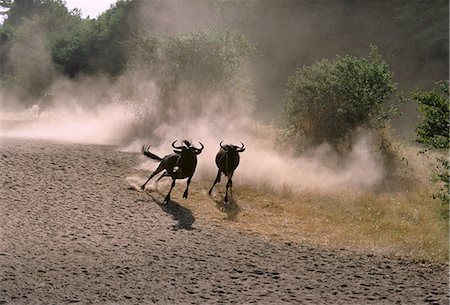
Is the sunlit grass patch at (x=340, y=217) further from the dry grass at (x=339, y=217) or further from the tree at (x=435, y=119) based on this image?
the tree at (x=435, y=119)

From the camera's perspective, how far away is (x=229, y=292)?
9.70 m

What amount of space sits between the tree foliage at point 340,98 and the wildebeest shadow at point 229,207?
8437 millimetres

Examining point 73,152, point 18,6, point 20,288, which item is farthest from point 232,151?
point 18,6

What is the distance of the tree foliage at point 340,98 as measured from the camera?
23.7 m

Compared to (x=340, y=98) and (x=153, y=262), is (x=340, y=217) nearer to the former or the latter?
(x=153, y=262)

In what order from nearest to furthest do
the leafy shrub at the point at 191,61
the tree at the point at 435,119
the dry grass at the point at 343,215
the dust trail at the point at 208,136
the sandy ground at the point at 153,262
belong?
the sandy ground at the point at 153,262
the tree at the point at 435,119
the dry grass at the point at 343,215
the dust trail at the point at 208,136
the leafy shrub at the point at 191,61

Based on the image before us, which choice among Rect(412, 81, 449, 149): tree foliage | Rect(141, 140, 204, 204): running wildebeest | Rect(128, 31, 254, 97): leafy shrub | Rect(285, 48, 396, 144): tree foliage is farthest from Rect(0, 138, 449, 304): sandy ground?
Rect(128, 31, 254, 97): leafy shrub

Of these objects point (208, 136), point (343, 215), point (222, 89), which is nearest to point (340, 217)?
point (343, 215)

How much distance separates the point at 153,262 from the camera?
11.0m

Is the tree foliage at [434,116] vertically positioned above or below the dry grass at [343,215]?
above

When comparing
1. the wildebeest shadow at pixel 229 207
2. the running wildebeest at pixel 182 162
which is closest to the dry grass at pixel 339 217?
the wildebeest shadow at pixel 229 207

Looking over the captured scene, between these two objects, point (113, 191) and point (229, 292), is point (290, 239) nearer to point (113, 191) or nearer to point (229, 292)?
point (229, 292)

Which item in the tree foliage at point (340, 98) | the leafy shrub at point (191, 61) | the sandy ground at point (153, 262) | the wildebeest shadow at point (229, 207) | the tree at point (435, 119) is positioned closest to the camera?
the sandy ground at point (153, 262)

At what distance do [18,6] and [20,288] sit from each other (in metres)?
94.7
